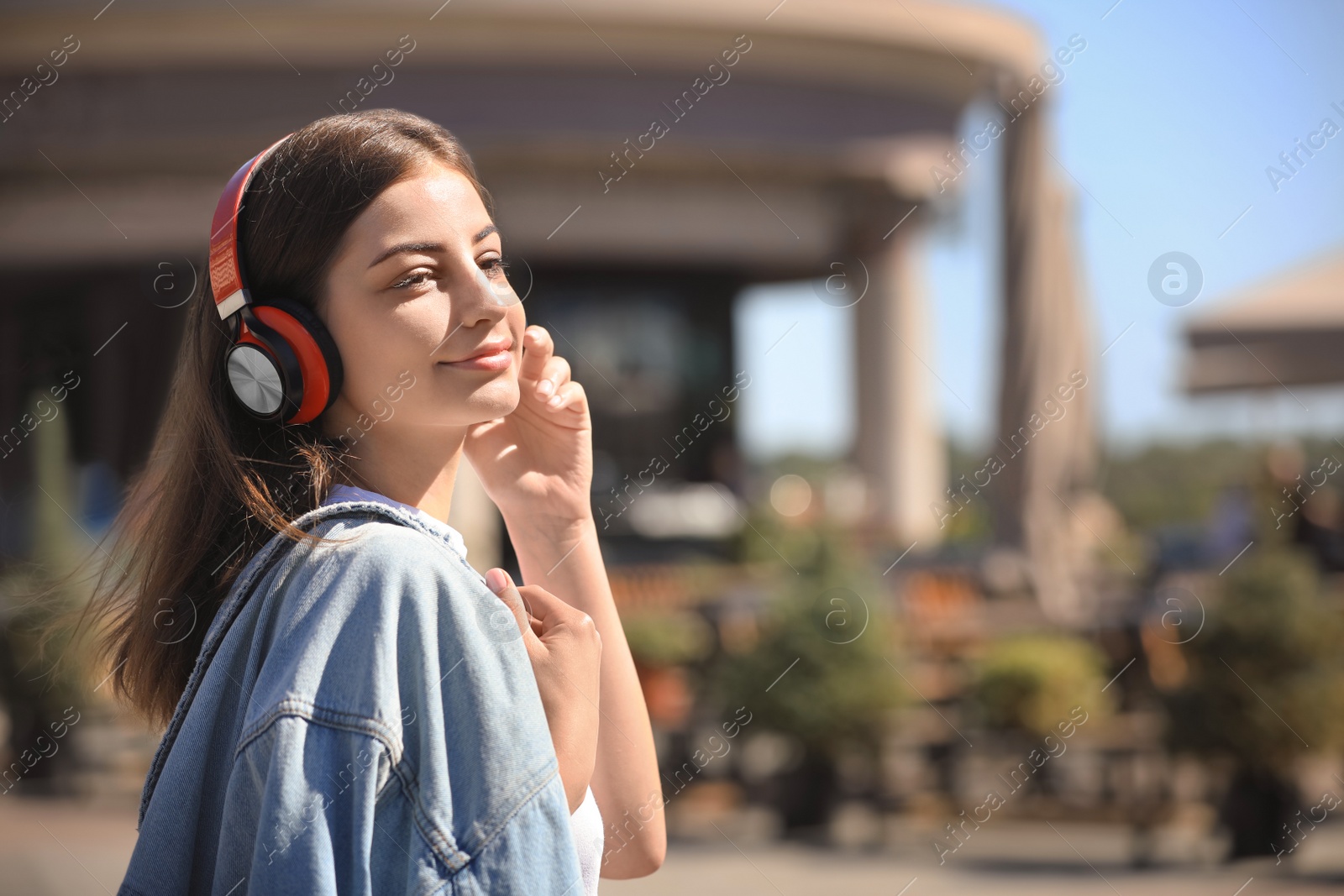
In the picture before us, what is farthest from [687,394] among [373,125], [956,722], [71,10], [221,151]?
[373,125]

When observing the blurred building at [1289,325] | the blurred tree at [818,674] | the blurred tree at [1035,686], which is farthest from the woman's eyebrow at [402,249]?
the blurred building at [1289,325]

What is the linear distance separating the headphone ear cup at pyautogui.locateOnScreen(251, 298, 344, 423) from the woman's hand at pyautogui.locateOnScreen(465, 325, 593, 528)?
0.35 meters

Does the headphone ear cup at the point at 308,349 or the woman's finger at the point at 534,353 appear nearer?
the headphone ear cup at the point at 308,349

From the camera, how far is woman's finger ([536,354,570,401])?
1.70 m

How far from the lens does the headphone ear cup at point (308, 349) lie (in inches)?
53.6

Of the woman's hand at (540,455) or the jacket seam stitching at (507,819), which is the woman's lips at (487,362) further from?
the jacket seam stitching at (507,819)

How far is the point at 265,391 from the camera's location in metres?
1.38

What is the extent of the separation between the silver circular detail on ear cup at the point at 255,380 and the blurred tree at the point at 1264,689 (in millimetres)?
5103

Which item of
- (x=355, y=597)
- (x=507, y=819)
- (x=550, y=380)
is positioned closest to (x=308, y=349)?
(x=355, y=597)

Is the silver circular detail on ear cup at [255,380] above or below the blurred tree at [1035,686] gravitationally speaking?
above

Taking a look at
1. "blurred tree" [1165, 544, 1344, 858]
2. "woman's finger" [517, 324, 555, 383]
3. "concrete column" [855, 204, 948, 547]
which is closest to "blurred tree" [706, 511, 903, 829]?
"blurred tree" [1165, 544, 1344, 858]

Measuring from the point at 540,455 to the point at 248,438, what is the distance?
43cm

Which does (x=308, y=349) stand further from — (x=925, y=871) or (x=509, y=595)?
(x=925, y=871)

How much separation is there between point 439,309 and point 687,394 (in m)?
16.0
